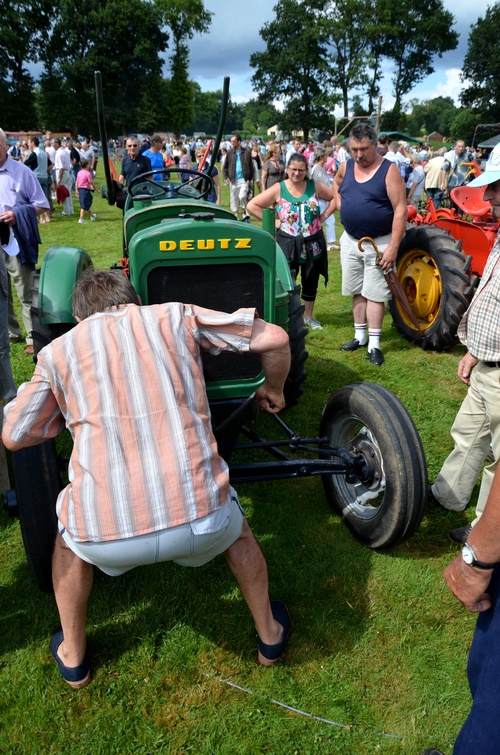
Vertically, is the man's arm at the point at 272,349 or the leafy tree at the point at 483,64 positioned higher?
the leafy tree at the point at 483,64

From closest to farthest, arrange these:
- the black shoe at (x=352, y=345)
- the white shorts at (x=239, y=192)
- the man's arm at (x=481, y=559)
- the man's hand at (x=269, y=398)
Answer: the man's arm at (x=481, y=559) < the man's hand at (x=269, y=398) < the black shoe at (x=352, y=345) < the white shorts at (x=239, y=192)

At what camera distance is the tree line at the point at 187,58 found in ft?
172

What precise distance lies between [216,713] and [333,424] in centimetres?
149

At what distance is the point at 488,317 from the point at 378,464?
0.84 m

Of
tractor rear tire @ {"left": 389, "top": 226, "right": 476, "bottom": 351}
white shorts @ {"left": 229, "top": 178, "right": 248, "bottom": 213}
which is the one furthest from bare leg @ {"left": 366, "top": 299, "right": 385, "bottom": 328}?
white shorts @ {"left": 229, "top": 178, "right": 248, "bottom": 213}

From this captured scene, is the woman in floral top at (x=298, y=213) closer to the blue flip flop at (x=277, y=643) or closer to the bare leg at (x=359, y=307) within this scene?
the bare leg at (x=359, y=307)

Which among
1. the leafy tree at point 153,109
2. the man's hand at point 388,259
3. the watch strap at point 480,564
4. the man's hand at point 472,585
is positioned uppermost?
the leafy tree at point 153,109

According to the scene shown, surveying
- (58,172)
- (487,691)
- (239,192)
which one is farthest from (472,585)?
(58,172)

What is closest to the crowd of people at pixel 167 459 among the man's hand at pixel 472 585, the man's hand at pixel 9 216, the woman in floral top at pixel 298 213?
the man's hand at pixel 472 585

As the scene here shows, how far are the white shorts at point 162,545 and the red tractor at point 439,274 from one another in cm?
384

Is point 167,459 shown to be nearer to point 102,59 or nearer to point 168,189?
point 168,189

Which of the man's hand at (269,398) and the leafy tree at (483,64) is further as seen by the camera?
the leafy tree at (483,64)

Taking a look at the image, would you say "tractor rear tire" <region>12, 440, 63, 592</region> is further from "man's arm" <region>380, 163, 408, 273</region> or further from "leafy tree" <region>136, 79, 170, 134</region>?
"leafy tree" <region>136, 79, 170, 134</region>

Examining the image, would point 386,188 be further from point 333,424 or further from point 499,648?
point 499,648
